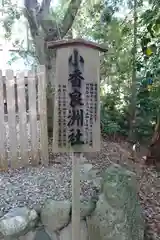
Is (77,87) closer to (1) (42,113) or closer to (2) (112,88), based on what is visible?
(1) (42,113)

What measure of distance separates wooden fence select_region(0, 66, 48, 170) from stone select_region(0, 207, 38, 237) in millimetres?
1017

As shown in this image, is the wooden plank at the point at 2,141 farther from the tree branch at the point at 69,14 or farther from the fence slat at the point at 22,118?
the tree branch at the point at 69,14

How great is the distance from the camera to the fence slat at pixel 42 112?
132 inches

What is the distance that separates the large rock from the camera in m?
2.45

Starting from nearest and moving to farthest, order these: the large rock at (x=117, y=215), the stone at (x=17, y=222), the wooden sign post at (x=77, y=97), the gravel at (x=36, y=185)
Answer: the wooden sign post at (x=77, y=97), the stone at (x=17, y=222), the large rock at (x=117, y=215), the gravel at (x=36, y=185)

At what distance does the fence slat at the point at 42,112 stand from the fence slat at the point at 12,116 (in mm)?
300

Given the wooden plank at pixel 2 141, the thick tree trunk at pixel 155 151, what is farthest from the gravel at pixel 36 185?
the thick tree trunk at pixel 155 151

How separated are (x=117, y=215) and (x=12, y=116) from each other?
1.61 m

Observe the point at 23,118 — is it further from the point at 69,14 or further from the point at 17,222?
the point at 69,14

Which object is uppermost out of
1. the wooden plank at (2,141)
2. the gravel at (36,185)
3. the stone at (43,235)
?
the wooden plank at (2,141)

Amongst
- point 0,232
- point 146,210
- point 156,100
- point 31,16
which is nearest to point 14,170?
point 0,232

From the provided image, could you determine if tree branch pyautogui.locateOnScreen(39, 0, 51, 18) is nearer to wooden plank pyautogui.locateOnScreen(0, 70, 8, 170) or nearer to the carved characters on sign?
wooden plank pyautogui.locateOnScreen(0, 70, 8, 170)

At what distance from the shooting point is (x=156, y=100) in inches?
220

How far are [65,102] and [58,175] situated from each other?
1458mm
